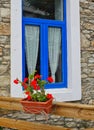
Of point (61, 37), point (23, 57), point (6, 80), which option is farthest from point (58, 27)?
point (6, 80)

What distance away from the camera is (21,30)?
539cm

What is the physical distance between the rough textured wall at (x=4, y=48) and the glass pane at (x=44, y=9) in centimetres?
46

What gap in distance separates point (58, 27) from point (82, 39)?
50cm

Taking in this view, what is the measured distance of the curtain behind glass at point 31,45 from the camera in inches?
221

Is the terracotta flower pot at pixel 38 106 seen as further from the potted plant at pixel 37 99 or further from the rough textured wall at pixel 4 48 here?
the rough textured wall at pixel 4 48

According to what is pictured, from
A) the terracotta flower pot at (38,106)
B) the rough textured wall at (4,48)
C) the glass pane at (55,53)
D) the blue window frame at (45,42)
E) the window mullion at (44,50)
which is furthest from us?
the glass pane at (55,53)

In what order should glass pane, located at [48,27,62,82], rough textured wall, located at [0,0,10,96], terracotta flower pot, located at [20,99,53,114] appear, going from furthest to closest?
1. glass pane, located at [48,27,62,82]
2. rough textured wall, located at [0,0,10,96]
3. terracotta flower pot, located at [20,99,53,114]

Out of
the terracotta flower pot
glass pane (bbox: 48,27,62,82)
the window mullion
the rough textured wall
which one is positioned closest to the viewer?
the terracotta flower pot

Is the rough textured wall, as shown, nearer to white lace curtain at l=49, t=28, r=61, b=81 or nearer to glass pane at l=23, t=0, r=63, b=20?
glass pane at l=23, t=0, r=63, b=20

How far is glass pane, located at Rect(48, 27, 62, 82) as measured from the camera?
19.2ft

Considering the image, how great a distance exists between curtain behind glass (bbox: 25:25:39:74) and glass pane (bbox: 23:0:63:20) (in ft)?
0.82

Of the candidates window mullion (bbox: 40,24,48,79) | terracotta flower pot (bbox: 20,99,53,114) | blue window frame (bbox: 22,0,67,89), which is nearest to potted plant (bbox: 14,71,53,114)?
terracotta flower pot (bbox: 20,99,53,114)

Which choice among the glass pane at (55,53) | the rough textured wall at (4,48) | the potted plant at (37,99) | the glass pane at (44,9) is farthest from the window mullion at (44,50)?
the potted plant at (37,99)

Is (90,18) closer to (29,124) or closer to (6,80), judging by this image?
(6,80)
